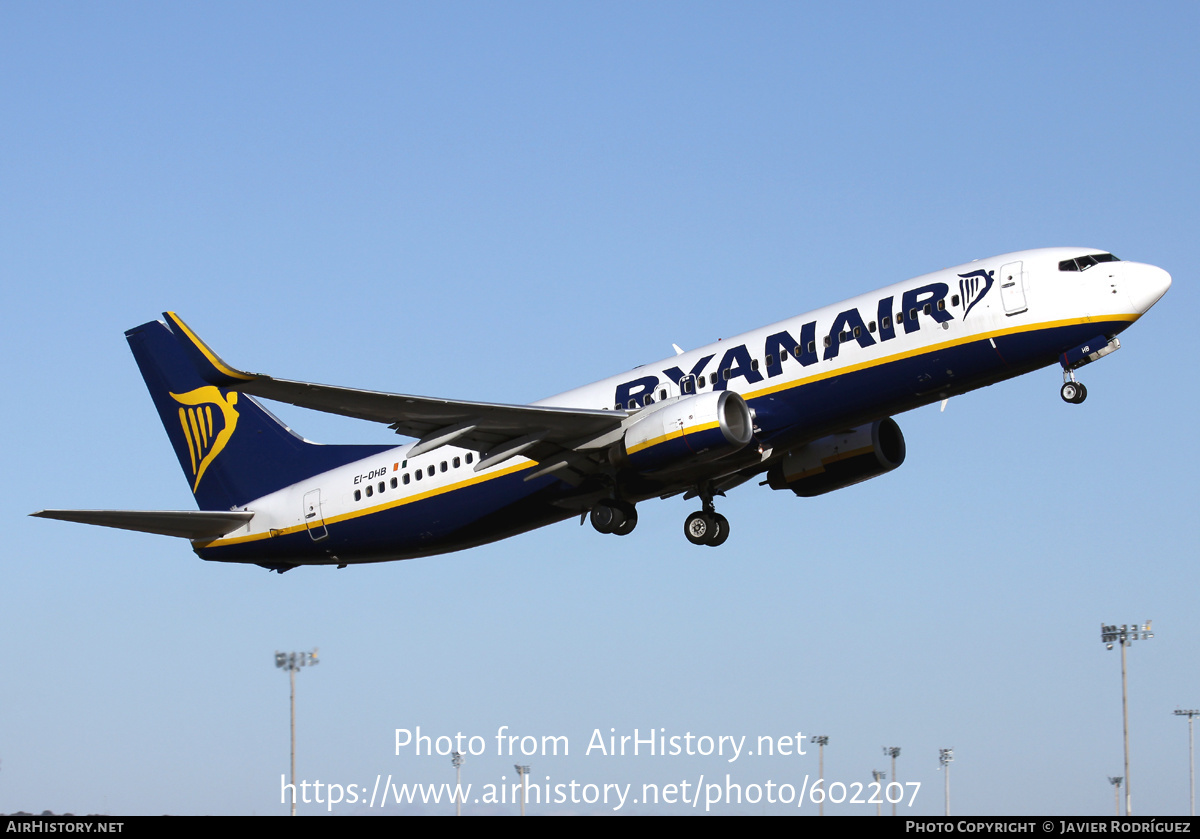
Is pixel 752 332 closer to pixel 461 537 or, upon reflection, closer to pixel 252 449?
pixel 461 537

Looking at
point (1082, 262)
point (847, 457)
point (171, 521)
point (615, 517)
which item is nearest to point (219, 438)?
point (171, 521)

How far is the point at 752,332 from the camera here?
110ft

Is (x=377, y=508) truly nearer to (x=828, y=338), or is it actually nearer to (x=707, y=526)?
(x=707, y=526)

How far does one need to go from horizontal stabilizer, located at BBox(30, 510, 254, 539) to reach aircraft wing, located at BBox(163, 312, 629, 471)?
557 centimetres

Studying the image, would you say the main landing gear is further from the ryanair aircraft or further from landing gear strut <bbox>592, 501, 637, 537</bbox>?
landing gear strut <bbox>592, 501, 637, 537</bbox>

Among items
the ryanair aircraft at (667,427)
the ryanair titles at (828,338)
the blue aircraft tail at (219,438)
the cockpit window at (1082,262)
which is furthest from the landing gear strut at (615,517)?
the cockpit window at (1082,262)

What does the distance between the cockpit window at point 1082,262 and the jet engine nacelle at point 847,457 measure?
7.18 meters

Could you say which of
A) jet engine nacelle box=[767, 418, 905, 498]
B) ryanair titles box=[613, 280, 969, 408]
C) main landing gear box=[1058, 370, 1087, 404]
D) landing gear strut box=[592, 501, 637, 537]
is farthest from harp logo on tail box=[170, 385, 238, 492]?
main landing gear box=[1058, 370, 1087, 404]

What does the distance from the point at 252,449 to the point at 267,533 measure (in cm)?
336

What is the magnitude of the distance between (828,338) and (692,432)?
147 inches

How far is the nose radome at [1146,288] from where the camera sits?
29844mm

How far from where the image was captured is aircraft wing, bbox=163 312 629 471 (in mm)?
29953

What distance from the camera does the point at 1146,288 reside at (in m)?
29.9
